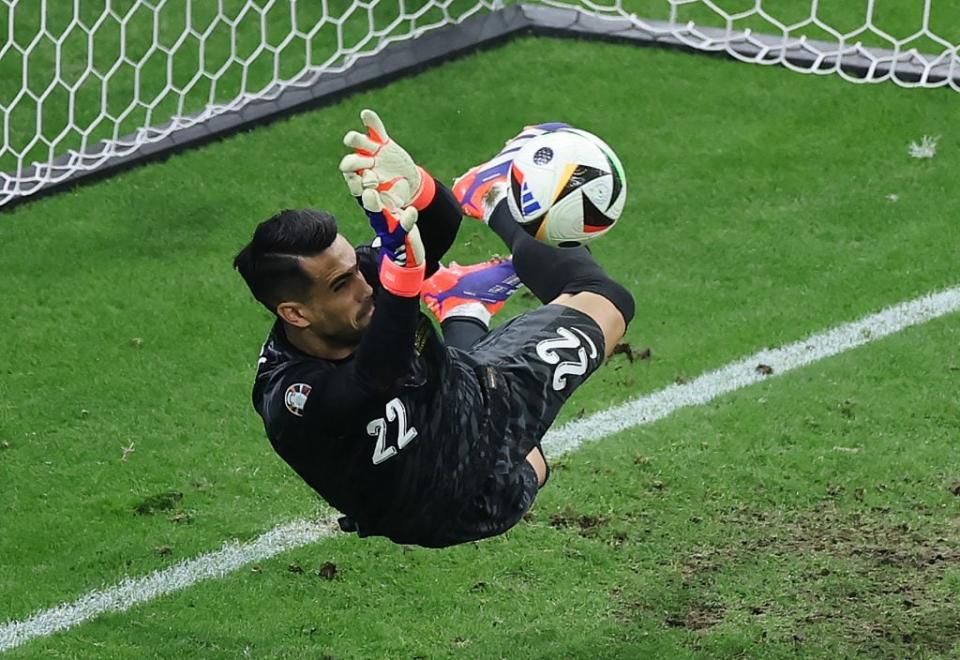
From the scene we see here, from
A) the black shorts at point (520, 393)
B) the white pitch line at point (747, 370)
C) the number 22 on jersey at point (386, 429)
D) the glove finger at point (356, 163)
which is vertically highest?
the glove finger at point (356, 163)

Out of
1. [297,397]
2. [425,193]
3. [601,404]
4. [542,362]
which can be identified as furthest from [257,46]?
[297,397]

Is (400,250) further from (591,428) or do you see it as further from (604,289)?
(591,428)

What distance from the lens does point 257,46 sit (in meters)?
9.34

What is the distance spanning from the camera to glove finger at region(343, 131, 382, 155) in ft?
12.3

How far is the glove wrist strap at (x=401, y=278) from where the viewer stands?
149 inches

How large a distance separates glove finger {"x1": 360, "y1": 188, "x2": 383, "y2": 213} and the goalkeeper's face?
396 millimetres

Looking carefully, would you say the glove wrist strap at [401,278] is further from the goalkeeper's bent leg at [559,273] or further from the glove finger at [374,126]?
the goalkeeper's bent leg at [559,273]

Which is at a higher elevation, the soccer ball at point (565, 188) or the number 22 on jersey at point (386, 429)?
the soccer ball at point (565, 188)

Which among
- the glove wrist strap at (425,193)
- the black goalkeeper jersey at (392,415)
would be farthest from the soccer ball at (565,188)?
the glove wrist strap at (425,193)

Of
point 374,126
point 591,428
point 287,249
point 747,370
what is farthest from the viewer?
point 747,370

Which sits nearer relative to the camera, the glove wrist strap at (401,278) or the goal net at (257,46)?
the glove wrist strap at (401,278)

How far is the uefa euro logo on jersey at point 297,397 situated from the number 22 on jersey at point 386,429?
8.1 inches

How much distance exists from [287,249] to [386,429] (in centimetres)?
55

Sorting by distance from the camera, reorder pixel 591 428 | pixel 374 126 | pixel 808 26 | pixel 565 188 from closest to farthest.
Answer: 1. pixel 374 126
2. pixel 565 188
3. pixel 591 428
4. pixel 808 26
